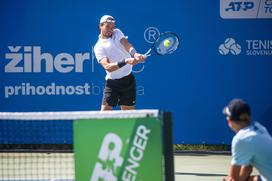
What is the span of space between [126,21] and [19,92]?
1.62 meters

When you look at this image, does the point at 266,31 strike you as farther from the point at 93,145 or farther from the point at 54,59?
Result: the point at 93,145

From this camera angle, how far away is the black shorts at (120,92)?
7.90m

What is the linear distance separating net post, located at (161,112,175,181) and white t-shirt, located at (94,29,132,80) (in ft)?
9.64

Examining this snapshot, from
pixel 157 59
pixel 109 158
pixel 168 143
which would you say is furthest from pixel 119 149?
pixel 157 59

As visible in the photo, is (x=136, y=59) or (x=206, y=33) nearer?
(x=136, y=59)

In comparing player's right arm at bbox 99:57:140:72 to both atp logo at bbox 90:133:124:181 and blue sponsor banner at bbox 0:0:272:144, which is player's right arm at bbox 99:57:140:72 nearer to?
blue sponsor banner at bbox 0:0:272:144

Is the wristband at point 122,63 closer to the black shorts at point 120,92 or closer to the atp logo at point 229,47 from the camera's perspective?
the black shorts at point 120,92

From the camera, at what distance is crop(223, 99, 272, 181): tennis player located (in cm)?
454

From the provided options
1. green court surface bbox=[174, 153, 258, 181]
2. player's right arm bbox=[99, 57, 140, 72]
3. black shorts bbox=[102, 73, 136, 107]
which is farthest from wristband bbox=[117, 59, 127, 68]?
green court surface bbox=[174, 153, 258, 181]

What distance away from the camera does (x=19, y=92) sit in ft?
29.5

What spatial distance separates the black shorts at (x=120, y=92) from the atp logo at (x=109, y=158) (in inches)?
109

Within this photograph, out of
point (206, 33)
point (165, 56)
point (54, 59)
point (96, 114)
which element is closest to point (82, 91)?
point (54, 59)

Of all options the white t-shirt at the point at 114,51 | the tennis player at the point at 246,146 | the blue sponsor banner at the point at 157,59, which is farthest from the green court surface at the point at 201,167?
the tennis player at the point at 246,146

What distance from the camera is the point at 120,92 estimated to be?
792 cm
